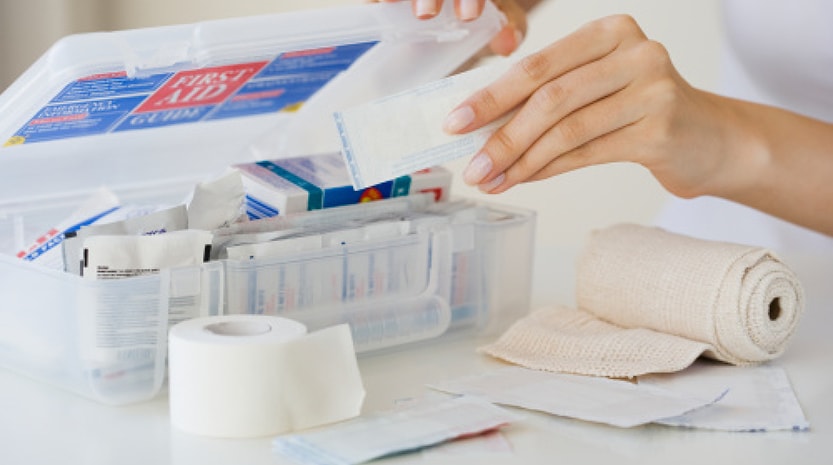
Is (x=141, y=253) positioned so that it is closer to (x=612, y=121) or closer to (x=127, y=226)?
(x=127, y=226)

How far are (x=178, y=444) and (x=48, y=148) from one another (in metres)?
0.31

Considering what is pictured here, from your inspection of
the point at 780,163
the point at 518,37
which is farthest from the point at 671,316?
the point at 518,37

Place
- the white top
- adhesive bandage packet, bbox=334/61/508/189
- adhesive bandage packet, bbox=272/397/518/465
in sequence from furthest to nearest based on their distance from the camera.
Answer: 1. the white top
2. adhesive bandage packet, bbox=334/61/508/189
3. adhesive bandage packet, bbox=272/397/518/465

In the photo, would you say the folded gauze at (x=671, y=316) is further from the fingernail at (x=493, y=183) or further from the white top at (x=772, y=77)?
the white top at (x=772, y=77)

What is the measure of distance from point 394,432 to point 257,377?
0.08 metres

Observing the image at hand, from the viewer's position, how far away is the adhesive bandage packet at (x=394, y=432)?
2.20 feet

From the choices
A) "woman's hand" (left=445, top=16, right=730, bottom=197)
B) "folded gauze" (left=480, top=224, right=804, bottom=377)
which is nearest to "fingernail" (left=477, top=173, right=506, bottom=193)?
"woman's hand" (left=445, top=16, right=730, bottom=197)

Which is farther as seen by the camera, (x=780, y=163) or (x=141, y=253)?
(x=780, y=163)

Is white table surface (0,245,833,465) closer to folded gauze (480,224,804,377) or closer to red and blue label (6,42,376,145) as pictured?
folded gauze (480,224,804,377)

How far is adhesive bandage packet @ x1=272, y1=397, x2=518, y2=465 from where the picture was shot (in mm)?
672

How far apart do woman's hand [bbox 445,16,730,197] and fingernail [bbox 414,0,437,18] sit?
0.39ft

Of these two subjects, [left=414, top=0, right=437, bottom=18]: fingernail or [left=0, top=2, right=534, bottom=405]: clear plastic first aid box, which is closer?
[left=0, top=2, right=534, bottom=405]: clear plastic first aid box

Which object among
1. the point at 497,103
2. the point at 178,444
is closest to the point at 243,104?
the point at 497,103

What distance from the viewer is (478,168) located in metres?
0.84
